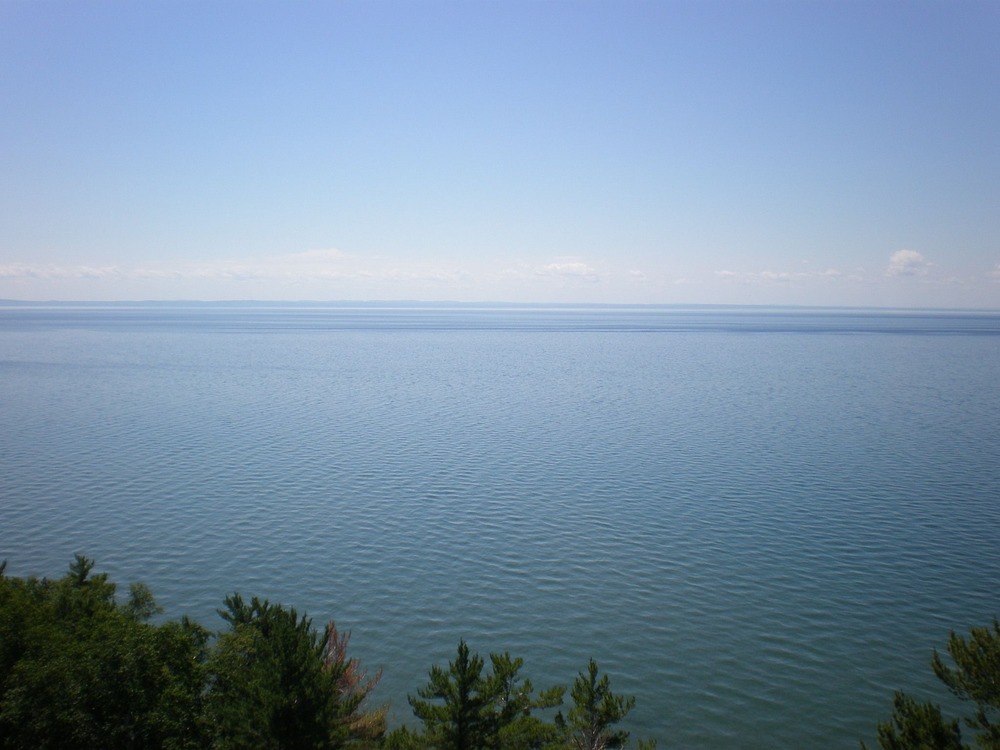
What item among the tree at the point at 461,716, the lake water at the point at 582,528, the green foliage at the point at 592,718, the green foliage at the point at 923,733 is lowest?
the lake water at the point at 582,528

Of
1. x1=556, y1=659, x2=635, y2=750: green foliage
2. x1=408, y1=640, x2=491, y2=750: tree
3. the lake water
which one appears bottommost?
the lake water

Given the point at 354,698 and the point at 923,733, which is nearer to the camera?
the point at 923,733

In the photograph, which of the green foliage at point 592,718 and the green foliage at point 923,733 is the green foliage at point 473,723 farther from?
the green foliage at point 923,733

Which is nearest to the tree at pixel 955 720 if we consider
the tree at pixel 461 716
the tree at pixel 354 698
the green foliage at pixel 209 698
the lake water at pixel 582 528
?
the green foliage at pixel 209 698

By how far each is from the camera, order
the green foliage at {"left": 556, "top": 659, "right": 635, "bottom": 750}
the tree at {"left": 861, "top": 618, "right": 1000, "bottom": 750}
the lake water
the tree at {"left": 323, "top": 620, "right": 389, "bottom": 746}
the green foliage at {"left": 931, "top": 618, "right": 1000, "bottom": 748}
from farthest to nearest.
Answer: the lake water, the tree at {"left": 323, "top": 620, "right": 389, "bottom": 746}, the green foliage at {"left": 556, "top": 659, "right": 635, "bottom": 750}, the green foliage at {"left": 931, "top": 618, "right": 1000, "bottom": 748}, the tree at {"left": 861, "top": 618, "right": 1000, "bottom": 750}

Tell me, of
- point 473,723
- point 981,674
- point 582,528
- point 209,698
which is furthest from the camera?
point 582,528

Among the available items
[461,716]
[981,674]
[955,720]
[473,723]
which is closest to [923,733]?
[955,720]

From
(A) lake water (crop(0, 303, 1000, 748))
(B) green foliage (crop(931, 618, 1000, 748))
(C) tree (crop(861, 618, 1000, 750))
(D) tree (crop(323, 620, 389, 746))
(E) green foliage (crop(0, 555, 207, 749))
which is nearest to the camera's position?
(C) tree (crop(861, 618, 1000, 750))

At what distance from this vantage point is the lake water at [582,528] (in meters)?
33.8

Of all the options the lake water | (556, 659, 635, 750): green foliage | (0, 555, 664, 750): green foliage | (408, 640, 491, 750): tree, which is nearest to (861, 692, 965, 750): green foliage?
(0, 555, 664, 750): green foliage

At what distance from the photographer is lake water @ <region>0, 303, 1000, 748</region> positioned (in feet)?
111

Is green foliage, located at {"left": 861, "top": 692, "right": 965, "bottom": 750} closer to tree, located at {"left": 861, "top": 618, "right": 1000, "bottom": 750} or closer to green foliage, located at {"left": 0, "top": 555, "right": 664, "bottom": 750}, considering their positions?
tree, located at {"left": 861, "top": 618, "right": 1000, "bottom": 750}

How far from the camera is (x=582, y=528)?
170 feet

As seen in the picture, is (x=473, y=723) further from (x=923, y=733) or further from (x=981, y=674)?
(x=981, y=674)
